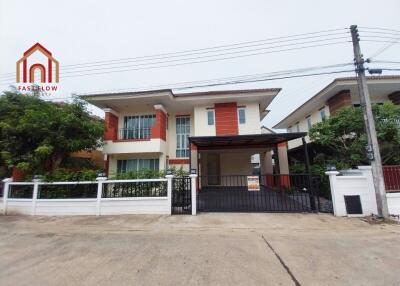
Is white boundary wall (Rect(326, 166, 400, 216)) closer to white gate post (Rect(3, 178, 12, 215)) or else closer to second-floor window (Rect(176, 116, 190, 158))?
second-floor window (Rect(176, 116, 190, 158))

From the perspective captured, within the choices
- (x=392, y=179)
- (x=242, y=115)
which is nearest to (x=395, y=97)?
(x=392, y=179)

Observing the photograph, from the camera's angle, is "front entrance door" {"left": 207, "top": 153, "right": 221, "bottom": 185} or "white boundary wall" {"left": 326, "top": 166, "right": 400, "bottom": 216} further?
"front entrance door" {"left": 207, "top": 153, "right": 221, "bottom": 185}

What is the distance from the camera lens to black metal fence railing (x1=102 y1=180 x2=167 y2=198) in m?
6.93

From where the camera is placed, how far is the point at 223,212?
6938 mm

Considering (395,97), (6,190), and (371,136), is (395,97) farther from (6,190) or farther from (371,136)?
(6,190)

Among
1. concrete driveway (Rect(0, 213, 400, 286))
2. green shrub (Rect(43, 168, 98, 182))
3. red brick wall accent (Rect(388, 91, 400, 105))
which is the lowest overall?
concrete driveway (Rect(0, 213, 400, 286))

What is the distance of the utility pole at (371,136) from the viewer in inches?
232

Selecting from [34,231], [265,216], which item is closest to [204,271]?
[265,216]

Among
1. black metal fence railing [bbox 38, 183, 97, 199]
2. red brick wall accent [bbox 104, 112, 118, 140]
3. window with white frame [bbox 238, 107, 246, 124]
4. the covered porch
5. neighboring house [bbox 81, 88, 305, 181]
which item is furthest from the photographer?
window with white frame [bbox 238, 107, 246, 124]

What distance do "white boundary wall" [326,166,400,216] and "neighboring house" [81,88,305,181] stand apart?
4.54 m

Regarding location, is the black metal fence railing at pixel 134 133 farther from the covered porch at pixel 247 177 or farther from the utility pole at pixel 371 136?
the utility pole at pixel 371 136

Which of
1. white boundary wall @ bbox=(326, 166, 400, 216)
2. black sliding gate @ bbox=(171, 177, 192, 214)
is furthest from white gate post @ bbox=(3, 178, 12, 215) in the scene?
white boundary wall @ bbox=(326, 166, 400, 216)

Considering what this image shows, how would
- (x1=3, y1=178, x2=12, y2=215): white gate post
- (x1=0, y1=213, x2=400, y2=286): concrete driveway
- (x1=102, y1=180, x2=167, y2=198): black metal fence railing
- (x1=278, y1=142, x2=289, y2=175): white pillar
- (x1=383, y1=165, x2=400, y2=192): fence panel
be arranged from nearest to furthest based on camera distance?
1. (x1=0, y1=213, x2=400, y2=286): concrete driveway
2. (x1=383, y1=165, x2=400, y2=192): fence panel
3. (x1=102, y1=180, x2=167, y2=198): black metal fence railing
4. (x1=3, y1=178, x2=12, y2=215): white gate post
5. (x1=278, y1=142, x2=289, y2=175): white pillar

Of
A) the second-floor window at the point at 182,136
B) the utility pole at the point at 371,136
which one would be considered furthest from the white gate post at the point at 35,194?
the utility pole at the point at 371,136
